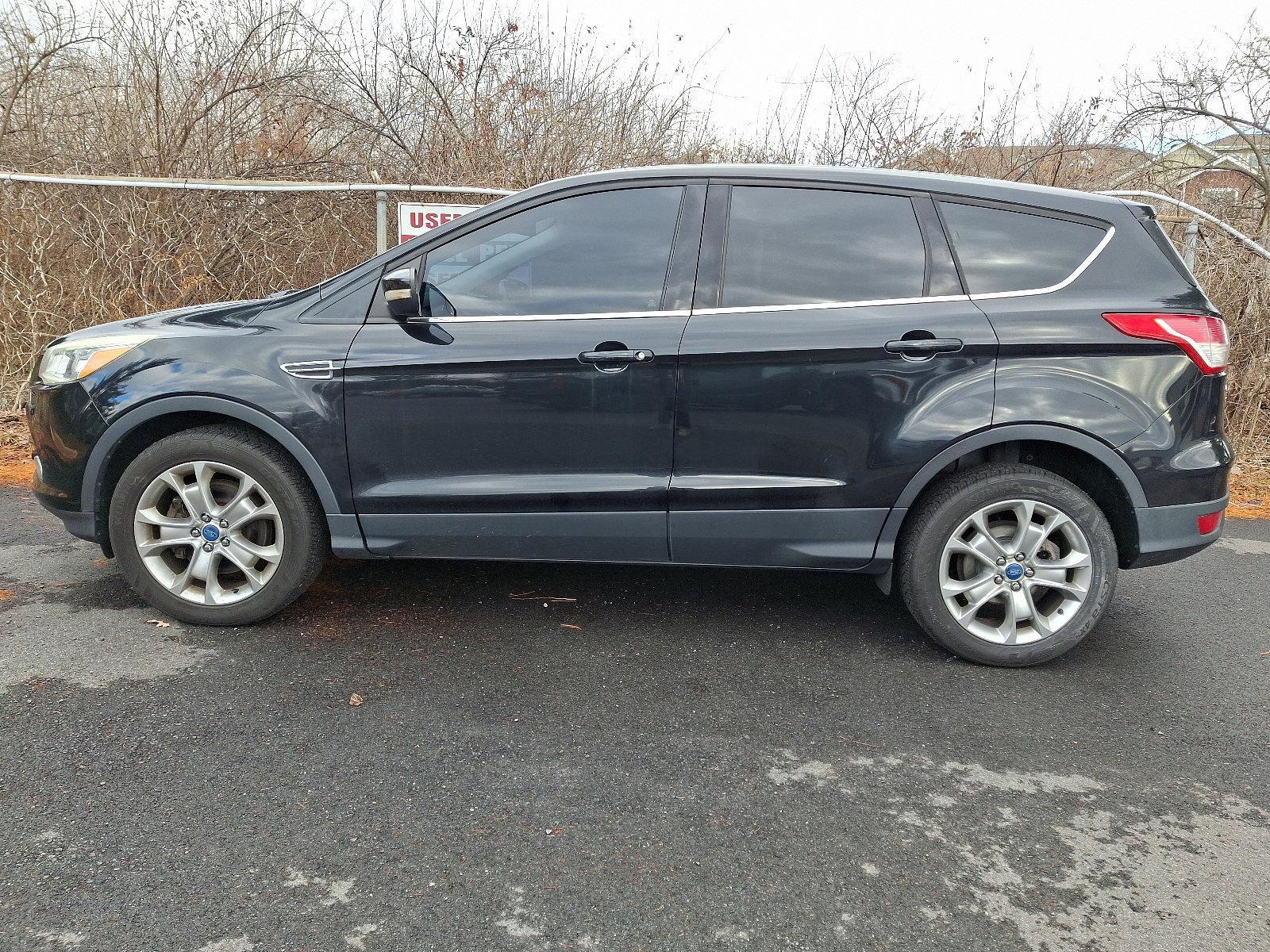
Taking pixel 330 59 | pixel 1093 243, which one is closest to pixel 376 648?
pixel 1093 243

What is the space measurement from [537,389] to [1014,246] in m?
1.88

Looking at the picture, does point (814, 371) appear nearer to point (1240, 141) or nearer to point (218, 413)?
point (218, 413)

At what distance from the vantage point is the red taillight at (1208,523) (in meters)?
3.53

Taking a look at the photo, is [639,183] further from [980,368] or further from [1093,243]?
[1093,243]

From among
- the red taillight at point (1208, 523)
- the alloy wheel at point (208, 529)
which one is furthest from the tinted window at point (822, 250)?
the alloy wheel at point (208, 529)

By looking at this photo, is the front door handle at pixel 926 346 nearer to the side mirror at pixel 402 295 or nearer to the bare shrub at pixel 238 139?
the side mirror at pixel 402 295

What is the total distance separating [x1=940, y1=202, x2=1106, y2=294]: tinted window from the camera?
138 inches

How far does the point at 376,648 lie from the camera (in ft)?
11.9

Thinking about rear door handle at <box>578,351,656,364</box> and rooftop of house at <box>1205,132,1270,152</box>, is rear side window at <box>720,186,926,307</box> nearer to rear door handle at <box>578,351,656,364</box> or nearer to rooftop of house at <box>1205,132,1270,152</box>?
rear door handle at <box>578,351,656,364</box>

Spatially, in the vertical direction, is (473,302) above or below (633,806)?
above

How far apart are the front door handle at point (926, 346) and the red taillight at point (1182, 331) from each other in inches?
21.8

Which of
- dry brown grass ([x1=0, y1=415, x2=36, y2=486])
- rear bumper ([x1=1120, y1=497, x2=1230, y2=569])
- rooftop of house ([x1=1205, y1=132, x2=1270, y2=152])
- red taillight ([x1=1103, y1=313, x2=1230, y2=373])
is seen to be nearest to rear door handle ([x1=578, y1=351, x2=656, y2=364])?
red taillight ([x1=1103, y1=313, x2=1230, y2=373])

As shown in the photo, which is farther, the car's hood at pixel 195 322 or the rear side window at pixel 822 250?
the car's hood at pixel 195 322

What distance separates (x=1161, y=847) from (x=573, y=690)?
5.99ft
